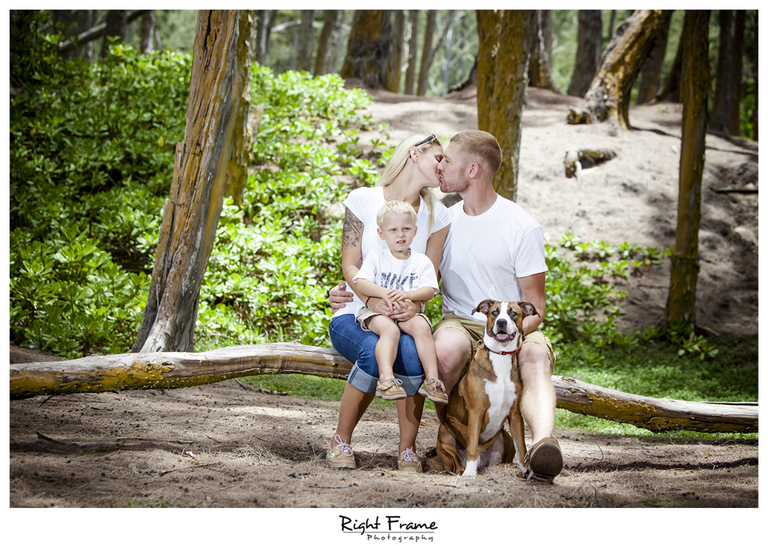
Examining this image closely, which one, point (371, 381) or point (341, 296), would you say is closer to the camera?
point (371, 381)

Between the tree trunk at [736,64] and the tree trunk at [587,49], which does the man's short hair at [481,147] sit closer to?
the tree trunk at [587,49]

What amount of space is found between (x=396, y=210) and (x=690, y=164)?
532cm

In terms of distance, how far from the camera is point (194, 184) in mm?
4301

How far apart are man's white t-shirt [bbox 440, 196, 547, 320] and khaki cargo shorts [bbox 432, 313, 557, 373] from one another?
0.24 ft

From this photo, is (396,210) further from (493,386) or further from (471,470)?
(471,470)

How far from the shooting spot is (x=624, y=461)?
12.0 ft

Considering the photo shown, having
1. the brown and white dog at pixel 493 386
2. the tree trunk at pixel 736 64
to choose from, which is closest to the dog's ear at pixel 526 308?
the brown and white dog at pixel 493 386

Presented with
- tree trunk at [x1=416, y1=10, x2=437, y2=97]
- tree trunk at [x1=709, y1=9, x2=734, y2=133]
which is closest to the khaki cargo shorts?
tree trunk at [x1=709, y1=9, x2=734, y2=133]

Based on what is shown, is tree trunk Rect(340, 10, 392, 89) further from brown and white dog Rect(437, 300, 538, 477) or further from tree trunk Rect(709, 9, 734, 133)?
brown and white dog Rect(437, 300, 538, 477)

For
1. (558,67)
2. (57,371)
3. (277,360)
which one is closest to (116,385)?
(57,371)

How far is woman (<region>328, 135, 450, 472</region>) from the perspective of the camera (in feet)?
10.1

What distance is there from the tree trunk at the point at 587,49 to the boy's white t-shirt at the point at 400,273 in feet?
44.9

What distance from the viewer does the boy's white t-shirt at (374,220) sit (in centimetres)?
330

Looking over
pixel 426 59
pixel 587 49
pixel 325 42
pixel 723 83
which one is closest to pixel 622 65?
pixel 587 49
